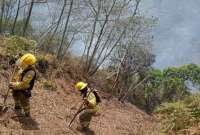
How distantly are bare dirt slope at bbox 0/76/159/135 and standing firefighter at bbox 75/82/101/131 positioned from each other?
392mm

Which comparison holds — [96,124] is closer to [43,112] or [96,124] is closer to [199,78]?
[43,112]

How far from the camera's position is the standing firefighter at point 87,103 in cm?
1622

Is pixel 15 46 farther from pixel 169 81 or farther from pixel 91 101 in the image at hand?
pixel 169 81

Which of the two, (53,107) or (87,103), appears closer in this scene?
(87,103)

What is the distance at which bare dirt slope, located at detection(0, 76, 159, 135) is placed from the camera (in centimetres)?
1412

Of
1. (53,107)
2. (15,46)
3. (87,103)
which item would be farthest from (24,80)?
(15,46)

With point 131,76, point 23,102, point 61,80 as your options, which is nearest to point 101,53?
point 131,76

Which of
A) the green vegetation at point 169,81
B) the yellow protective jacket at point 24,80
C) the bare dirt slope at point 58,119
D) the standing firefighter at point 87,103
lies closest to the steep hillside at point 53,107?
the bare dirt slope at point 58,119

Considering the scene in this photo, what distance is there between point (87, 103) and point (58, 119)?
131 centimetres

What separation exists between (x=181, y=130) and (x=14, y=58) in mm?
7629

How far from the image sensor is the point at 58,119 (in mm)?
16859

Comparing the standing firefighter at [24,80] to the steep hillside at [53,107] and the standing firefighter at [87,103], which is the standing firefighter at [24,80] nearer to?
the steep hillside at [53,107]

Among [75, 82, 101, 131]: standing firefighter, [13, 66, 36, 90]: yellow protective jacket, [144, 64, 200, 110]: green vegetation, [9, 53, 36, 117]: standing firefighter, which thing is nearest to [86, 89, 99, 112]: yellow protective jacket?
[75, 82, 101, 131]: standing firefighter

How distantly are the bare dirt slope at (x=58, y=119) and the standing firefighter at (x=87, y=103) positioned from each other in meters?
0.39
